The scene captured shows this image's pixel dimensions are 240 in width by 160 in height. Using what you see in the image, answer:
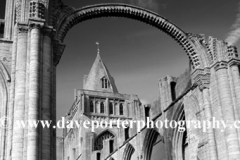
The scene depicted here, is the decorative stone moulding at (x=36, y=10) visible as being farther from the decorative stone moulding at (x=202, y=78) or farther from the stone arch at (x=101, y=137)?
the stone arch at (x=101, y=137)

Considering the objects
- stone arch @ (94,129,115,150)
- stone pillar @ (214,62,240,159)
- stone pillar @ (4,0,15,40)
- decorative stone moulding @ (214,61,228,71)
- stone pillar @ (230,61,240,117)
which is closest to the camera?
stone pillar @ (214,62,240,159)

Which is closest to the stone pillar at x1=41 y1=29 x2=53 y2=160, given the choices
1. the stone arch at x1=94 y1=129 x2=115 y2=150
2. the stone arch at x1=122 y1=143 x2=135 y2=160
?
the stone arch at x1=122 y1=143 x2=135 y2=160

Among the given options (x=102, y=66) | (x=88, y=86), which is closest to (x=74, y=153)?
(x=88, y=86)

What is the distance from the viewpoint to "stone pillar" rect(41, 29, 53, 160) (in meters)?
11.7

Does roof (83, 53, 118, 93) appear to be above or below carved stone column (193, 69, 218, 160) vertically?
above

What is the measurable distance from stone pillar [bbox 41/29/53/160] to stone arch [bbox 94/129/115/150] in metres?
29.7

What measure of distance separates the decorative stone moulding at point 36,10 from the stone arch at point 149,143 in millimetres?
15202

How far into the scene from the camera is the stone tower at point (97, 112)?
134ft

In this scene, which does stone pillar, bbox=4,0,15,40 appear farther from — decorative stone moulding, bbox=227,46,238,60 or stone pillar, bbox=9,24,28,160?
decorative stone moulding, bbox=227,46,238,60

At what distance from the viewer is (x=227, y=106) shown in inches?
591

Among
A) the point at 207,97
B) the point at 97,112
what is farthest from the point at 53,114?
the point at 97,112

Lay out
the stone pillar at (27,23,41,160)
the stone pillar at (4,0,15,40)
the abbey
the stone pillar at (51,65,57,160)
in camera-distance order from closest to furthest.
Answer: the stone pillar at (27,23,41,160)
the abbey
the stone pillar at (51,65,57,160)
the stone pillar at (4,0,15,40)

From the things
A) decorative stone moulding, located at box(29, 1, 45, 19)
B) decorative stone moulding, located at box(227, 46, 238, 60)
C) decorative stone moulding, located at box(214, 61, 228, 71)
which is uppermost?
decorative stone moulding, located at box(29, 1, 45, 19)

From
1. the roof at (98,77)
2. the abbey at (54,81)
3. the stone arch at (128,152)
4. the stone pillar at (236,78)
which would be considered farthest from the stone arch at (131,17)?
the roof at (98,77)
